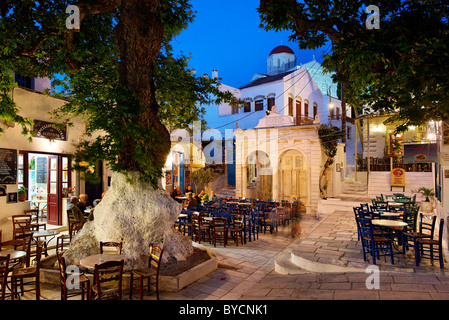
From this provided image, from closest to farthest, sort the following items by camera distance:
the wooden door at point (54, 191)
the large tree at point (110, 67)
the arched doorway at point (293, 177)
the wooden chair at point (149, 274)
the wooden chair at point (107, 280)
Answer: the wooden chair at point (107, 280), the wooden chair at point (149, 274), the large tree at point (110, 67), the wooden door at point (54, 191), the arched doorway at point (293, 177)

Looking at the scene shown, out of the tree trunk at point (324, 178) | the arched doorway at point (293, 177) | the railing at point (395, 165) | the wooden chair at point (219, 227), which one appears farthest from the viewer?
the arched doorway at point (293, 177)

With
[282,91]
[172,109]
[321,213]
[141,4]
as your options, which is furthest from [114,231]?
[282,91]

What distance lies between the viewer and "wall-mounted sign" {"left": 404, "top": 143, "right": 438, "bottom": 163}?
10.6 m

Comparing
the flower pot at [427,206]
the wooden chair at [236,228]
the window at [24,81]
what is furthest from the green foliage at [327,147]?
the window at [24,81]

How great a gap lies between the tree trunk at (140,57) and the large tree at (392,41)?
99.5 inches

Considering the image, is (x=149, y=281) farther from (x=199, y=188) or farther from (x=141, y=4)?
(x=199, y=188)

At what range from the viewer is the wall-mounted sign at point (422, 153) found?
10609 mm

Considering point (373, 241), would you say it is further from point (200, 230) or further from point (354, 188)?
point (354, 188)

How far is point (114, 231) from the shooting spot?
654 centimetres

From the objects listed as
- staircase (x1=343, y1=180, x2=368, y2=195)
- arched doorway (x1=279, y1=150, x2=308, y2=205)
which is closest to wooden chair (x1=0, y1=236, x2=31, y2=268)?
arched doorway (x1=279, y1=150, x2=308, y2=205)

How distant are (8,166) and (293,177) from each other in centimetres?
1577

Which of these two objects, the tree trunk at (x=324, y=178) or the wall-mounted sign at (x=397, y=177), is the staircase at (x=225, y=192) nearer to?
the tree trunk at (x=324, y=178)

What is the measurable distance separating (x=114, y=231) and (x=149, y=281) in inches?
60.4

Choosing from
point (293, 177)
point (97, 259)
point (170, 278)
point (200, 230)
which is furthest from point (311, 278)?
point (293, 177)
